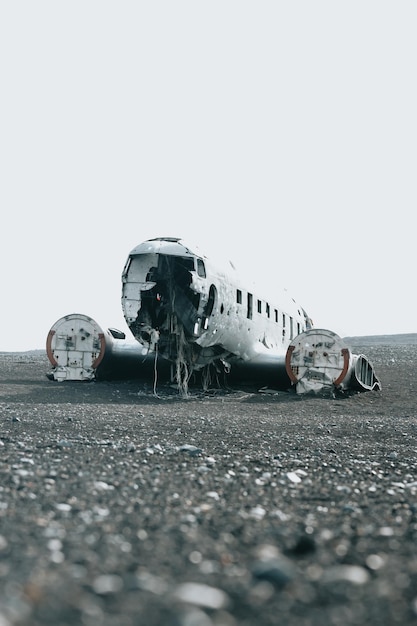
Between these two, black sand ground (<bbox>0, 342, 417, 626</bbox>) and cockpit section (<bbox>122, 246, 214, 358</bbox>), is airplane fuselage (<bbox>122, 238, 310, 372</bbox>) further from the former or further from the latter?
black sand ground (<bbox>0, 342, 417, 626</bbox>)

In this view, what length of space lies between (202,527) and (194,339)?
1263 cm

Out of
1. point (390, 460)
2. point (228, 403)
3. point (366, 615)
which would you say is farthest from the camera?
point (228, 403)

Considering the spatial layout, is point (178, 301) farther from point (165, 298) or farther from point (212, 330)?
point (212, 330)

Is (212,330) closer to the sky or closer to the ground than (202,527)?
closer to the sky

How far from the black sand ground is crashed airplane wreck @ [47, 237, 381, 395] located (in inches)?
257

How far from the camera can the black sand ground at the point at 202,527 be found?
2.89m

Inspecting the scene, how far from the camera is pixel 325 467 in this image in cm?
739

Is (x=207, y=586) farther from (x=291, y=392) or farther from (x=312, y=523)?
(x=291, y=392)

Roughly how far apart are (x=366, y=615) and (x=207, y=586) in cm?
70

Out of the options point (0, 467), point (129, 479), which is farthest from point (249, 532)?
point (0, 467)

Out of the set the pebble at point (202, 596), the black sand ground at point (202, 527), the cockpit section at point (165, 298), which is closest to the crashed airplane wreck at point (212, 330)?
the cockpit section at point (165, 298)

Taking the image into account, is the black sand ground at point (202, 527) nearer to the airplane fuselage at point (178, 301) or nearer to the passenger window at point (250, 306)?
the airplane fuselage at point (178, 301)

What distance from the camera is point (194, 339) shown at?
55.7 ft

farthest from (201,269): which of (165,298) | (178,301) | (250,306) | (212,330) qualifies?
(250,306)
